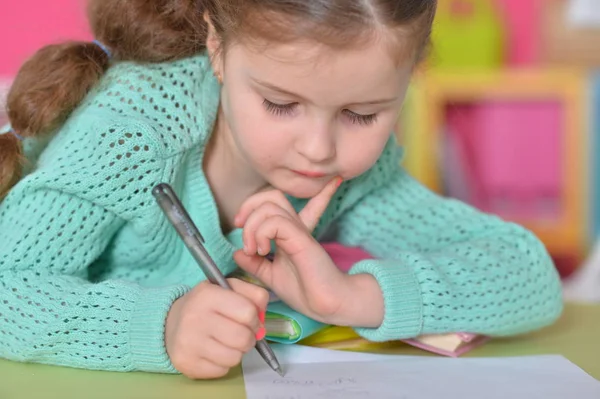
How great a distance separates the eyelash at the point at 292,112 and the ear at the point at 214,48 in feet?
0.34

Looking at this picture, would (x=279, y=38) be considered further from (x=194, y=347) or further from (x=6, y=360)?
(x=6, y=360)

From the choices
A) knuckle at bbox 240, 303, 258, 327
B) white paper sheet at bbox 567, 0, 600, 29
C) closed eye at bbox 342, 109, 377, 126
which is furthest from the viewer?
white paper sheet at bbox 567, 0, 600, 29

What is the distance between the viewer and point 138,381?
2.39ft

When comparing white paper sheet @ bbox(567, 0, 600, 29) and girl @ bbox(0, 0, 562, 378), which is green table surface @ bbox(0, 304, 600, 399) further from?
white paper sheet @ bbox(567, 0, 600, 29)

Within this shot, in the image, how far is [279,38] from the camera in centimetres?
74

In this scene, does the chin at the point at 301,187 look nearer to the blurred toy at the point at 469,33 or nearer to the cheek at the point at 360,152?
the cheek at the point at 360,152

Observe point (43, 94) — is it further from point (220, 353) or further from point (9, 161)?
point (220, 353)

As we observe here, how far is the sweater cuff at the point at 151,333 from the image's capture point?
0.73m

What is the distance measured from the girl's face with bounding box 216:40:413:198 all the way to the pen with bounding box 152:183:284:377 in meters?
0.11

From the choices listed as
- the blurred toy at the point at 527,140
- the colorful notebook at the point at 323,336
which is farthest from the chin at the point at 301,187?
the blurred toy at the point at 527,140

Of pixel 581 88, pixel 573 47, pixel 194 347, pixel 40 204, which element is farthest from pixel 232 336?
pixel 573 47

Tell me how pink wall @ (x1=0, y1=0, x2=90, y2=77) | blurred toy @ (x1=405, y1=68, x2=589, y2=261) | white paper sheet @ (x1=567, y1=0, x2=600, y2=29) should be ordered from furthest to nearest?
white paper sheet @ (x1=567, y1=0, x2=600, y2=29)
pink wall @ (x1=0, y1=0, x2=90, y2=77)
blurred toy @ (x1=405, y1=68, x2=589, y2=261)

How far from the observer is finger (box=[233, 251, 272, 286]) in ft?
2.79

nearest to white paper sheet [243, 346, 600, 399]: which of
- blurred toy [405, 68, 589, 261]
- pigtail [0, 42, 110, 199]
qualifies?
pigtail [0, 42, 110, 199]
